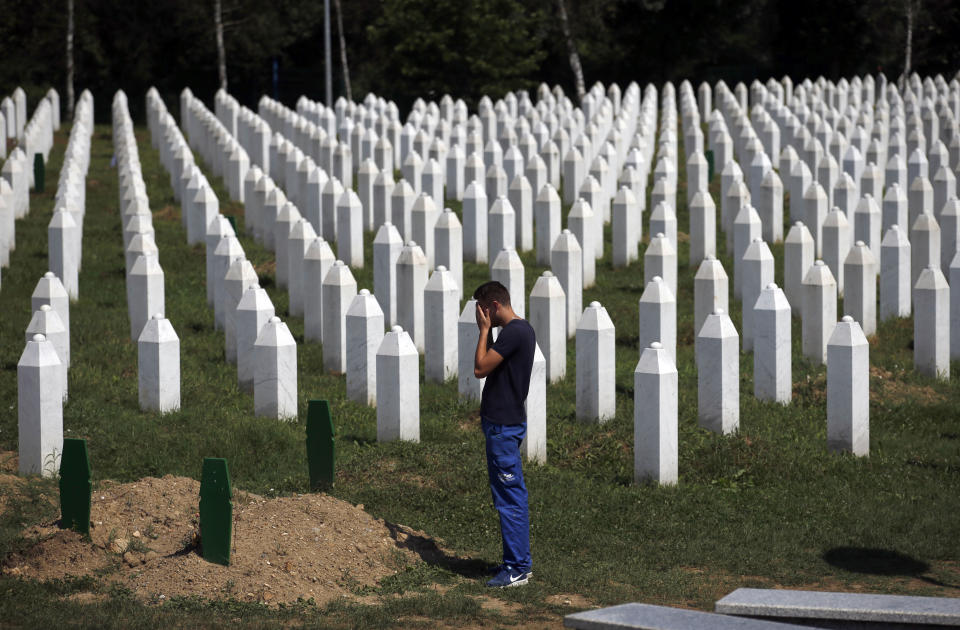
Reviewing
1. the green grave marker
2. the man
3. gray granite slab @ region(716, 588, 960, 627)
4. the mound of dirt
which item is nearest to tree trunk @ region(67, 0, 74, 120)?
Result: the green grave marker

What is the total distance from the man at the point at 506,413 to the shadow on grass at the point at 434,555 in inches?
5.6

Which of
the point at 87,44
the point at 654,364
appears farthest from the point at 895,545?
the point at 87,44

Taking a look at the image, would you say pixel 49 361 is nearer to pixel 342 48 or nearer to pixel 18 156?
pixel 18 156

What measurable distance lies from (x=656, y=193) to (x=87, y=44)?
110 ft

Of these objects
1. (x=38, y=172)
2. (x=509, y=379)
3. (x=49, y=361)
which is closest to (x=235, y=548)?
(x=509, y=379)

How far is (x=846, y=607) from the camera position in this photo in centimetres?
636

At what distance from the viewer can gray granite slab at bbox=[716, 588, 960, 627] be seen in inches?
245

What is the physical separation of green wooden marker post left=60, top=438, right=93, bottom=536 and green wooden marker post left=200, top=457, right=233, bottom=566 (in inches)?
26.4

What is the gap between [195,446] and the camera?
9.66 metres

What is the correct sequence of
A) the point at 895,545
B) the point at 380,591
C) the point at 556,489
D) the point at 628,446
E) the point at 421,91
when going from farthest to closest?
the point at 421,91 → the point at 628,446 → the point at 556,489 → the point at 895,545 → the point at 380,591

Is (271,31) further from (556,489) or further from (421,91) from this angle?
(556,489)

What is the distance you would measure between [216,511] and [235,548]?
0.32 meters

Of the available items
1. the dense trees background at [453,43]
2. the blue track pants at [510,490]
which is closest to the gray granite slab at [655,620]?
the blue track pants at [510,490]

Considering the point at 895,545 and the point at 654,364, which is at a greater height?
the point at 654,364
